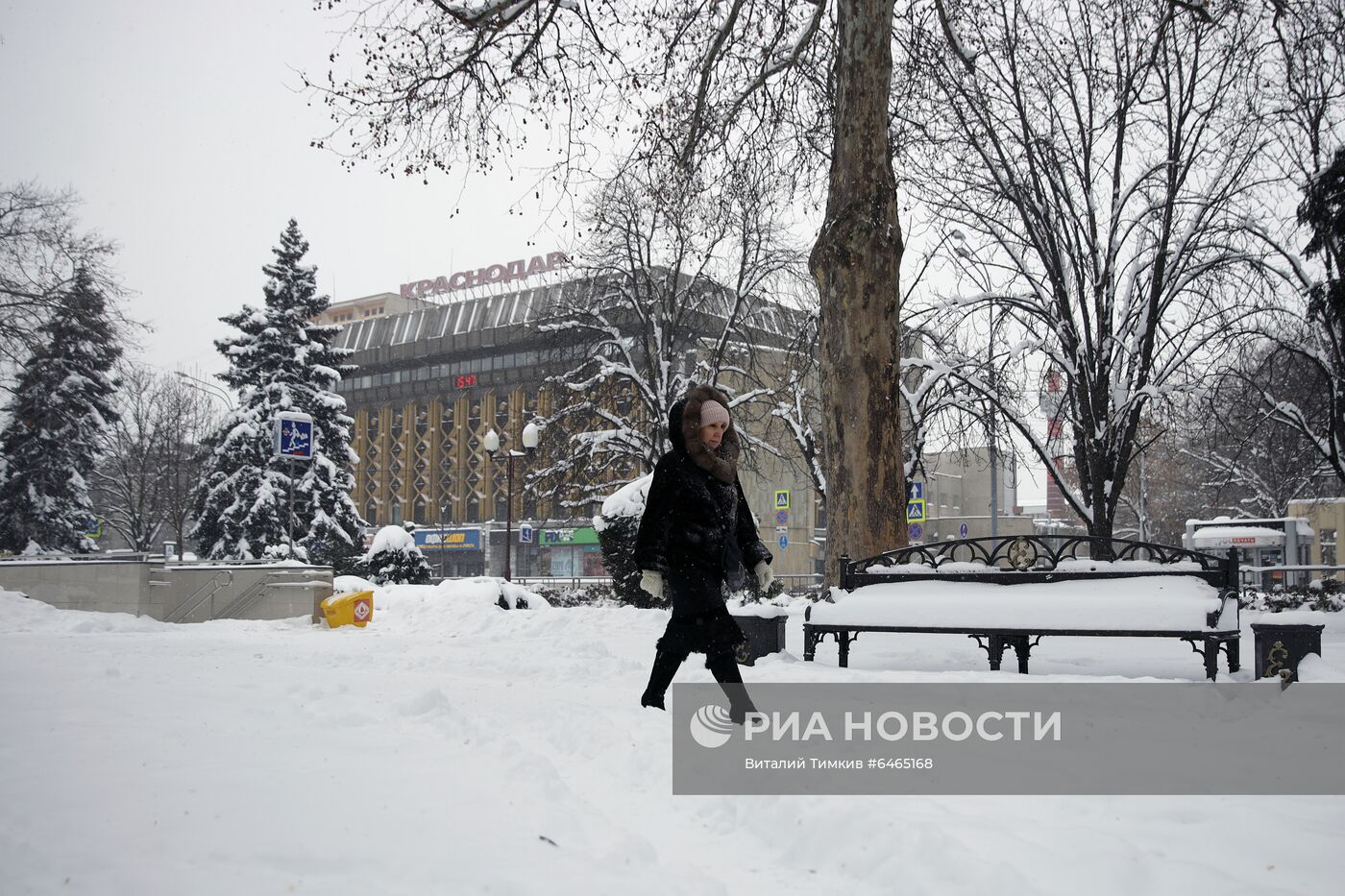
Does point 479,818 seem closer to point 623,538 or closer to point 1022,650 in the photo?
point 1022,650

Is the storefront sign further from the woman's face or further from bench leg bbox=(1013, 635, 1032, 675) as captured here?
the woman's face

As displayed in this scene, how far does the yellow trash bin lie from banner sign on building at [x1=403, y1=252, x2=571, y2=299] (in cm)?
6235

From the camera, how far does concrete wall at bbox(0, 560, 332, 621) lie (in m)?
14.9

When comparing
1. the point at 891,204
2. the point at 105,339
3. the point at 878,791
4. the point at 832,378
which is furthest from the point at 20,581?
the point at 878,791

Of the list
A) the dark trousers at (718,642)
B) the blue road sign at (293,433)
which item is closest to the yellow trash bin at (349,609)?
the blue road sign at (293,433)

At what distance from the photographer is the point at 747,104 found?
44.8ft

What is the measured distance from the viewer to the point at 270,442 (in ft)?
97.7

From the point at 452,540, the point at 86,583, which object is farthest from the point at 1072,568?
the point at 452,540

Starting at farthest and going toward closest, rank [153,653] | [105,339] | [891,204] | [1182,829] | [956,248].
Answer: [105,339]
[956,248]
[891,204]
[153,653]
[1182,829]

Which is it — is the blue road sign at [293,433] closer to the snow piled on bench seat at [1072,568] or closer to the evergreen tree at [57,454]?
the snow piled on bench seat at [1072,568]

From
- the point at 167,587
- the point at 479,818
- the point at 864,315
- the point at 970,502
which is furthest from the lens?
the point at 970,502

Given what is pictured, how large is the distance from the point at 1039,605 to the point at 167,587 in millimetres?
13885

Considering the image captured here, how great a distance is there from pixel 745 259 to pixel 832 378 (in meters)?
13.5

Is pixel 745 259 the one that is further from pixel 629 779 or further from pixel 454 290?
pixel 454 290
